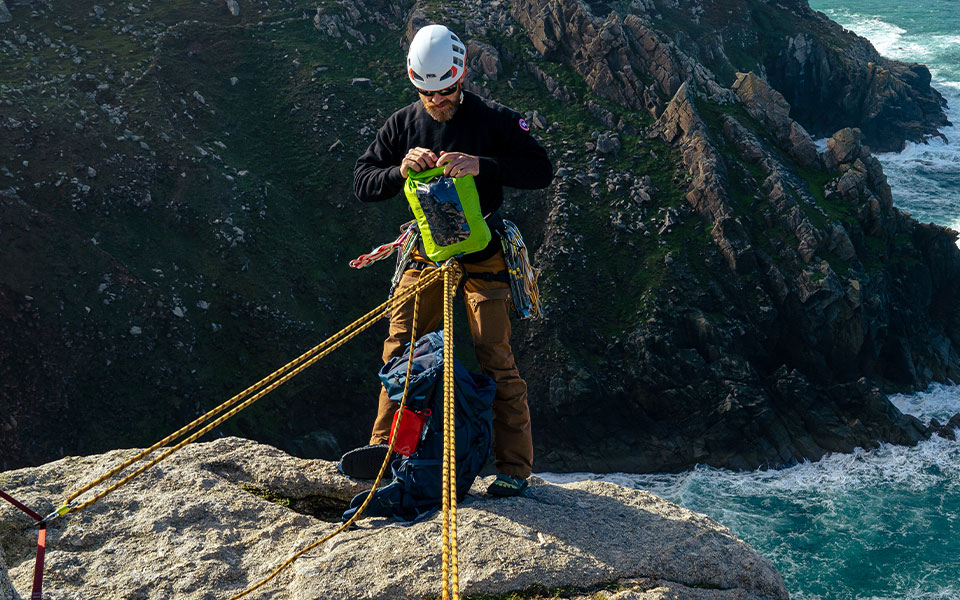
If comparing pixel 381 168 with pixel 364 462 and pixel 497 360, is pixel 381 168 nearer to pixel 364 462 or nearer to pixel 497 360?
pixel 497 360

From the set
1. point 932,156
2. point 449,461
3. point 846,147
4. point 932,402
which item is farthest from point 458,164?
point 932,156

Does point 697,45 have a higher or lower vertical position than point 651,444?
higher

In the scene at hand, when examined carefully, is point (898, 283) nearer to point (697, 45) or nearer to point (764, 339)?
point (764, 339)

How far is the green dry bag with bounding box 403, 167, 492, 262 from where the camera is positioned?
6355 mm

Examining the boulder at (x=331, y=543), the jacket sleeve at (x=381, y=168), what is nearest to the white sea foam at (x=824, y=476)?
the boulder at (x=331, y=543)

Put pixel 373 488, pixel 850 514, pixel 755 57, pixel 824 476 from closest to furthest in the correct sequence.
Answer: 1. pixel 373 488
2. pixel 850 514
3. pixel 824 476
4. pixel 755 57

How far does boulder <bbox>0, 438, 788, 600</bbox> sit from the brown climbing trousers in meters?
0.38

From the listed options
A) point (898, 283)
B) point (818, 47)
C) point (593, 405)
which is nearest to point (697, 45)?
point (818, 47)

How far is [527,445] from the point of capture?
268 inches

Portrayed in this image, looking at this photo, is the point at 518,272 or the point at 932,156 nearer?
the point at 518,272

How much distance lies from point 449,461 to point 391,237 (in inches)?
889

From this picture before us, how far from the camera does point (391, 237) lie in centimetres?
2750

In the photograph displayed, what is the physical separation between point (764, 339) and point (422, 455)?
22865 mm

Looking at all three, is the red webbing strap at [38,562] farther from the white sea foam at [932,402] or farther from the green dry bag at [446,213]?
the white sea foam at [932,402]
